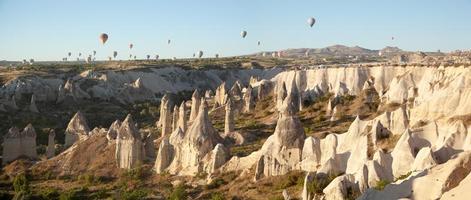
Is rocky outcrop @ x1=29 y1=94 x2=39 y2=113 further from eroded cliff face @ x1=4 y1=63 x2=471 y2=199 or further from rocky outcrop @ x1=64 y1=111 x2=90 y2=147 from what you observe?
eroded cliff face @ x1=4 y1=63 x2=471 y2=199

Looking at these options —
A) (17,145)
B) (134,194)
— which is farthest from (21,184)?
(134,194)

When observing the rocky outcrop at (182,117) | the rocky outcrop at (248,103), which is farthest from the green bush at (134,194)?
the rocky outcrop at (248,103)

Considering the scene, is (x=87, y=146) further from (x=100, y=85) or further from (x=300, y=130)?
(x=100, y=85)

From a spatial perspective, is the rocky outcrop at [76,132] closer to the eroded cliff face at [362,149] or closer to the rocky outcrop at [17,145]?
the eroded cliff face at [362,149]

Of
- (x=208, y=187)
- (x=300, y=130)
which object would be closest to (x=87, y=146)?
(x=208, y=187)

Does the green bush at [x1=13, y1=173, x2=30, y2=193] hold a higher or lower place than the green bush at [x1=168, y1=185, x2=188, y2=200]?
lower

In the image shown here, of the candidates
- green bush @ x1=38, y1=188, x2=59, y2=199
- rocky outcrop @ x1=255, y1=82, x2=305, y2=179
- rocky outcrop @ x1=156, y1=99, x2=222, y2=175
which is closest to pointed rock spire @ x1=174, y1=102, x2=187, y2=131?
rocky outcrop @ x1=156, y1=99, x2=222, y2=175

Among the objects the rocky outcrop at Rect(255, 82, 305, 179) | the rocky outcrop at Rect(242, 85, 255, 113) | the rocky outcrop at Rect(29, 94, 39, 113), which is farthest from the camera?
the rocky outcrop at Rect(29, 94, 39, 113)

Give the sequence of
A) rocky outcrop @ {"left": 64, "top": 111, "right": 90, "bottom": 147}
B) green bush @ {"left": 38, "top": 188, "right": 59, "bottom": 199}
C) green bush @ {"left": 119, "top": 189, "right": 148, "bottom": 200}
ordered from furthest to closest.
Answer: rocky outcrop @ {"left": 64, "top": 111, "right": 90, "bottom": 147} → green bush @ {"left": 38, "top": 188, "right": 59, "bottom": 199} → green bush @ {"left": 119, "top": 189, "right": 148, "bottom": 200}
